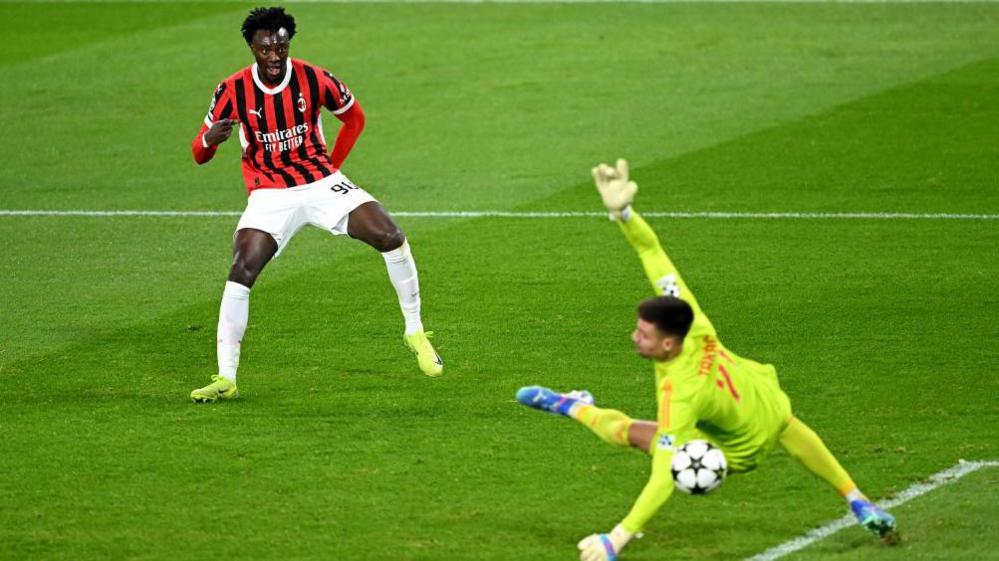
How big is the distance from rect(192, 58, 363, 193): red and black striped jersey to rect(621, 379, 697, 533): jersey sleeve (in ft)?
12.7

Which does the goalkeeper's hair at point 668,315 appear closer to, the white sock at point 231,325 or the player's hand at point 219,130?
the white sock at point 231,325

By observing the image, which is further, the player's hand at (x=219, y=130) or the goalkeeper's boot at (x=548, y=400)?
the player's hand at (x=219, y=130)

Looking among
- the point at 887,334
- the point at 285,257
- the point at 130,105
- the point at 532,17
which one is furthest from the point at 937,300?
the point at 532,17

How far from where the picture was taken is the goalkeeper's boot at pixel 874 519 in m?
7.46

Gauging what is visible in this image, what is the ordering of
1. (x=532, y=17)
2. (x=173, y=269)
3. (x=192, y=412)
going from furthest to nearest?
(x=532, y=17) → (x=173, y=269) → (x=192, y=412)

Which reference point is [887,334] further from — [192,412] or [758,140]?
[758,140]

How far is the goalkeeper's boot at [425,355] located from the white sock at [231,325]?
1099 mm

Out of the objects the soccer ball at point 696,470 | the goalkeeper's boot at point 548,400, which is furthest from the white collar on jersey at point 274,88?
the soccer ball at point 696,470

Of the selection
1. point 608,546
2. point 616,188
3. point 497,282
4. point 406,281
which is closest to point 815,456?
point 608,546

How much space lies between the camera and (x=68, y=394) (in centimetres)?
1020

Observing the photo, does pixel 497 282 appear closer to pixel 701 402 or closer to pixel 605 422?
pixel 605 422

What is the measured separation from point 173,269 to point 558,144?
Result: 507 cm

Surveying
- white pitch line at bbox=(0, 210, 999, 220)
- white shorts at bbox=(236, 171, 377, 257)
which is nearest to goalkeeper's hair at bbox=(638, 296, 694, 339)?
white shorts at bbox=(236, 171, 377, 257)

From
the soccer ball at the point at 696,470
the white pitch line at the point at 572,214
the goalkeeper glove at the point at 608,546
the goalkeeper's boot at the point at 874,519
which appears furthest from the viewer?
the white pitch line at the point at 572,214
